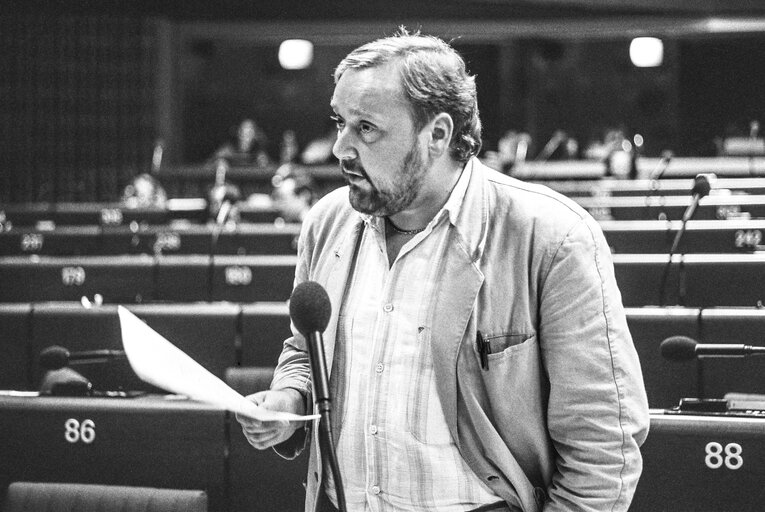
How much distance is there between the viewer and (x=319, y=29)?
15.7 m

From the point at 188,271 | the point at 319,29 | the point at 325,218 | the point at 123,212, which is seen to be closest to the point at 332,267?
the point at 325,218

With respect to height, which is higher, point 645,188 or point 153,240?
point 645,188

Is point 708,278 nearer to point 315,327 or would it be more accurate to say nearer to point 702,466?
point 702,466

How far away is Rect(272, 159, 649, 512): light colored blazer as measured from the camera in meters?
1.61

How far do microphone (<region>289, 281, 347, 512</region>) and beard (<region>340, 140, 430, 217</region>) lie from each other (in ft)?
0.70

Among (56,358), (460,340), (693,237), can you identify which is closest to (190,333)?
(56,358)

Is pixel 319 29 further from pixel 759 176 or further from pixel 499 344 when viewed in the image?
pixel 499 344

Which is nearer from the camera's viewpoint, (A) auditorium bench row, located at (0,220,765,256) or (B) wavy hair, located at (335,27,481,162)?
(B) wavy hair, located at (335,27,481,162)

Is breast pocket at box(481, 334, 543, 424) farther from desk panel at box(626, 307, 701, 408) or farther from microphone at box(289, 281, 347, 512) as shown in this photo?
desk panel at box(626, 307, 701, 408)

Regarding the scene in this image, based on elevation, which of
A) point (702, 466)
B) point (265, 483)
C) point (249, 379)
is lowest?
point (265, 483)

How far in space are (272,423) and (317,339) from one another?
21 centimetres

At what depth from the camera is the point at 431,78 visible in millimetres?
1697

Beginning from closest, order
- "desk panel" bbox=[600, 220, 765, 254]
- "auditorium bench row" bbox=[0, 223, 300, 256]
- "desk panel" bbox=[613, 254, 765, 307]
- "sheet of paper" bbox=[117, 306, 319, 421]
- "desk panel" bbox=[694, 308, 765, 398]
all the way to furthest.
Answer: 1. "sheet of paper" bbox=[117, 306, 319, 421]
2. "desk panel" bbox=[694, 308, 765, 398]
3. "desk panel" bbox=[613, 254, 765, 307]
4. "desk panel" bbox=[600, 220, 765, 254]
5. "auditorium bench row" bbox=[0, 223, 300, 256]

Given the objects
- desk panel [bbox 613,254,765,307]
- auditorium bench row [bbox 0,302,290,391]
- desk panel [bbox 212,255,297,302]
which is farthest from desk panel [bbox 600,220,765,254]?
auditorium bench row [bbox 0,302,290,391]
